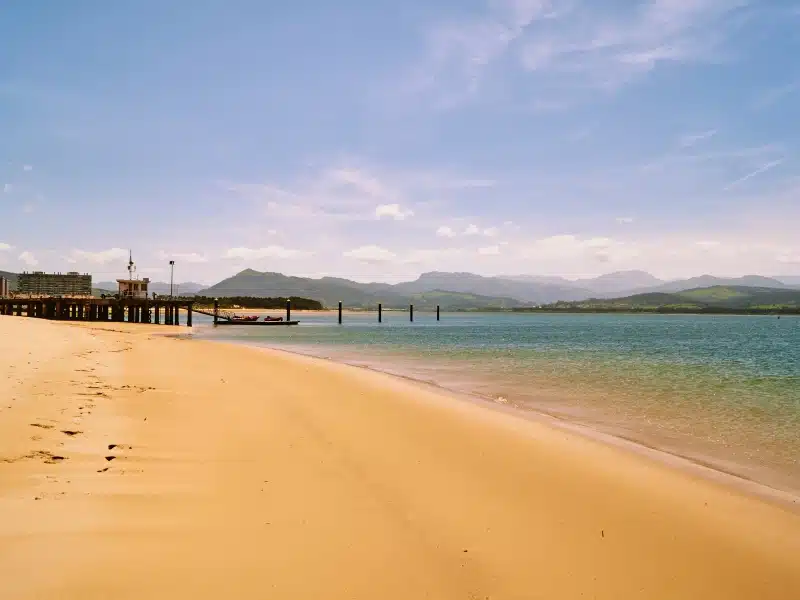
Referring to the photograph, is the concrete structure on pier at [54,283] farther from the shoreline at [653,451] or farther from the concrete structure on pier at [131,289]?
the shoreline at [653,451]

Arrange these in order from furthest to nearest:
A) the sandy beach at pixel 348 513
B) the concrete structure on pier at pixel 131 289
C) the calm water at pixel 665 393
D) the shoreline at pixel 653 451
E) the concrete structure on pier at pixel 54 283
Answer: the concrete structure on pier at pixel 54 283 < the concrete structure on pier at pixel 131 289 < the calm water at pixel 665 393 < the shoreline at pixel 653 451 < the sandy beach at pixel 348 513

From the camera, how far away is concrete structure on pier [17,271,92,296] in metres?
88.9

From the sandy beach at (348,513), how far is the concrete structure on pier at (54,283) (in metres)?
92.0

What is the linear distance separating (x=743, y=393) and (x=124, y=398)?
60.3ft

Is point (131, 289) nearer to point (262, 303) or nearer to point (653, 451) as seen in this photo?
point (653, 451)

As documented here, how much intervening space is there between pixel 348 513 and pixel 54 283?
105431 mm

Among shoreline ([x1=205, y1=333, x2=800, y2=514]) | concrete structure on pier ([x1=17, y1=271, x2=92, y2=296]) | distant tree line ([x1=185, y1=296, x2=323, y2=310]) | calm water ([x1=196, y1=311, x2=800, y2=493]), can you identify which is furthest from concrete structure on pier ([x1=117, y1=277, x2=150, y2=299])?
distant tree line ([x1=185, y1=296, x2=323, y2=310])

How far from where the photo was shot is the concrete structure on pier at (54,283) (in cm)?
8888

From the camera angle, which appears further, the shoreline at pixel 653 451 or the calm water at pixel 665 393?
the calm water at pixel 665 393

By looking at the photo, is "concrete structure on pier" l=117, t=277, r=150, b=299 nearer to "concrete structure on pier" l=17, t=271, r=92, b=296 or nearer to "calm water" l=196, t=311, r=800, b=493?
"concrete structure on pier" l=17, t=271, r=92, b=296

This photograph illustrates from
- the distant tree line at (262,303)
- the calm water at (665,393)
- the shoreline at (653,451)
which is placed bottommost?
the calm water at (665,393)

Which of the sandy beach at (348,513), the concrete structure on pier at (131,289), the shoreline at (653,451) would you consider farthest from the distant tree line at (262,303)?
the sandy beach at (348,513)

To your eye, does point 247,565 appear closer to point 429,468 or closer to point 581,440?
point 429,468

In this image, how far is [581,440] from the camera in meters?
9.75
